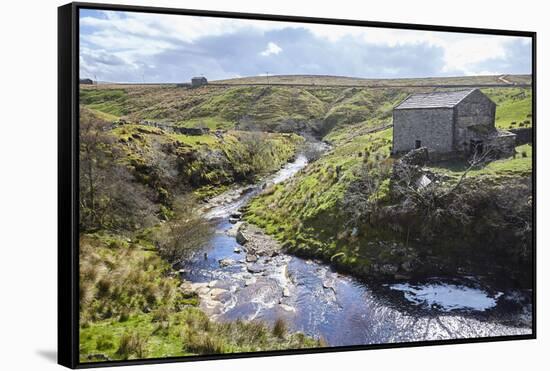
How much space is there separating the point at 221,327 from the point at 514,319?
3514 millimetres

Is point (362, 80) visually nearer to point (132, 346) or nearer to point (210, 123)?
point (210, 123)

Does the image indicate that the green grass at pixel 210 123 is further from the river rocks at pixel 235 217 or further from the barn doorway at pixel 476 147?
the barn doorway at pixel 476 147

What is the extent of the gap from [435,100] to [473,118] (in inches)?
18.8

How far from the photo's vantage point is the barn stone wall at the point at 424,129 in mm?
10508

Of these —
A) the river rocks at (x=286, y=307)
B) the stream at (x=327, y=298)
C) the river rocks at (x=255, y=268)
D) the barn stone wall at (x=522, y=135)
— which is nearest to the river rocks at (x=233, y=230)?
the stream at (x=327, y=298)

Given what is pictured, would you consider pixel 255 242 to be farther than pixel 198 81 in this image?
Answer: Yes

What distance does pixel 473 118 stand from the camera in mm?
10703

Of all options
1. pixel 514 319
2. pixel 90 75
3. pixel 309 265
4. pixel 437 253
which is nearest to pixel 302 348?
pixel 309 265

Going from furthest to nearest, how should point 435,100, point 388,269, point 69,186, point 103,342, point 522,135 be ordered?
point 522,135 < point 435,100 < point 388,269 < point 103,342 < point 69,186

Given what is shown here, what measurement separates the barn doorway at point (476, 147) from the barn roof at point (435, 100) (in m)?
0.49

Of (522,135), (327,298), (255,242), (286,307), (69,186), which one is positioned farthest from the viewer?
(522,135)

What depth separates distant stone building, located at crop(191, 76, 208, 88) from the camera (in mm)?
9656

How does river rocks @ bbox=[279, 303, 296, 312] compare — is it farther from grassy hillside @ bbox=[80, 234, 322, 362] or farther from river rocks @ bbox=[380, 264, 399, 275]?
river rocks @ bbox=[380, 264, 399, 275]

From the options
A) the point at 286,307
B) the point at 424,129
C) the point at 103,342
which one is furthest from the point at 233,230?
the point at 424,129
